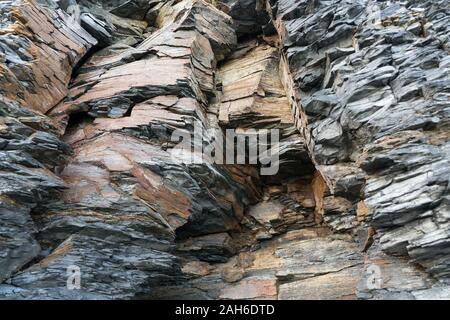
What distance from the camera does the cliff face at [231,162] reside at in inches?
599

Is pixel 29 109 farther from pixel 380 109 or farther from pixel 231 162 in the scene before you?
pixel 380 109

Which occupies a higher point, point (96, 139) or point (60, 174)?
point (96, 139)

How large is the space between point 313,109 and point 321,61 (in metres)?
3.37

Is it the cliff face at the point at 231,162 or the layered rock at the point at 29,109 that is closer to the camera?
the layered rock at the point at 29,109

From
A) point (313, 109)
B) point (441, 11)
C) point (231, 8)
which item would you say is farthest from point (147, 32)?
point (441, 11)

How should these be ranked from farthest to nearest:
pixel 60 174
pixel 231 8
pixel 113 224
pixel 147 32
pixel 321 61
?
pixel 147 32
pixel 231 8
pixel 321 61
pixel 60 174
pixel 113 224

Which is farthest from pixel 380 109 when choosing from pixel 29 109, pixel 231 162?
pixel 29 109

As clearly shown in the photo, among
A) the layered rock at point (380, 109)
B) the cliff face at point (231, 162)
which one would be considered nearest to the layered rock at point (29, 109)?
the cliff face at point (231, 162)

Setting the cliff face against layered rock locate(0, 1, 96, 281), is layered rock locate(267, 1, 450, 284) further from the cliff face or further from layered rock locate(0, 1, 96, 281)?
layered rock locate(0, 1, 96, 281)

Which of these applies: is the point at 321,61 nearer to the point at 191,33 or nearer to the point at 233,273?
the point at 191,33

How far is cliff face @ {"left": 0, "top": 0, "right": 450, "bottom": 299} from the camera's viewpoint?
599 inches

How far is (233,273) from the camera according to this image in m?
19.0

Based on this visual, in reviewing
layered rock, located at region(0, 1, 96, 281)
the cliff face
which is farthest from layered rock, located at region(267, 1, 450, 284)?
layered rock, located at region(0, 1, 96, 281)

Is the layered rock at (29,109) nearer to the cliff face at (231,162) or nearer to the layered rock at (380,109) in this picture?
the cliff face at (231,162)
